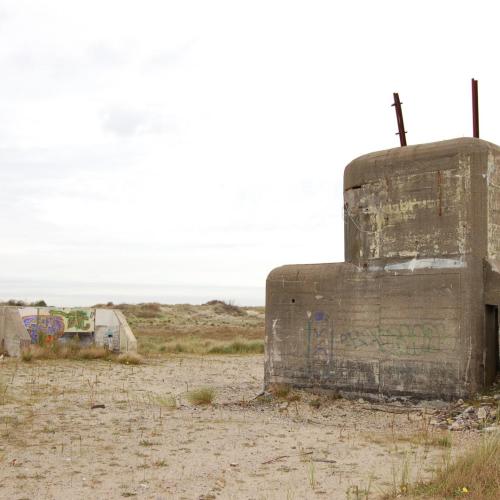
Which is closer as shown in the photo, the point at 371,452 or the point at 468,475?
the point at 468,475

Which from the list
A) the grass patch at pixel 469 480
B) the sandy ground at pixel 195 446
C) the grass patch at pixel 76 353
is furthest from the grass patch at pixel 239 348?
the grass patch at pixel 469 480

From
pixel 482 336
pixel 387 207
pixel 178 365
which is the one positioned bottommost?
pixel 178 365

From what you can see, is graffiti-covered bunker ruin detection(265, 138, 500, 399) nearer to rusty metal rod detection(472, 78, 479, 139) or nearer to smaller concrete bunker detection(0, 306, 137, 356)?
rusty metal rod detection(472, 78, 479, 139)

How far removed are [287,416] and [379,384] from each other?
4.80ft

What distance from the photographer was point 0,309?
17.5 meters

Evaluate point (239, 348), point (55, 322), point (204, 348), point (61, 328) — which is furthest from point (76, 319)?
point (239, 348)

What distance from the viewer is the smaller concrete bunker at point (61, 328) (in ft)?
54.9

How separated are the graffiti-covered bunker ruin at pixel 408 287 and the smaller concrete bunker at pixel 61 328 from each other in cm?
903

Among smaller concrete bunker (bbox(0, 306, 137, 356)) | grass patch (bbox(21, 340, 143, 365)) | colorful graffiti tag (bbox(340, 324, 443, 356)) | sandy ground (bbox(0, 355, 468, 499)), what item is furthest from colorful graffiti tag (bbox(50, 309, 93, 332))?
colorful graffiti tag (bbox(340, 324, 443, 356))

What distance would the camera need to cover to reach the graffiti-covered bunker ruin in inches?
327

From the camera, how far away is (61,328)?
57.3 ft

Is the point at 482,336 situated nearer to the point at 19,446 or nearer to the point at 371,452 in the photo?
the point at 371,452

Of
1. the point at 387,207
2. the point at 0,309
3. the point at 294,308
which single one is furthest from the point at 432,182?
the point at 0,309

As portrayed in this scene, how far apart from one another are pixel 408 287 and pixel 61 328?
465 inches
